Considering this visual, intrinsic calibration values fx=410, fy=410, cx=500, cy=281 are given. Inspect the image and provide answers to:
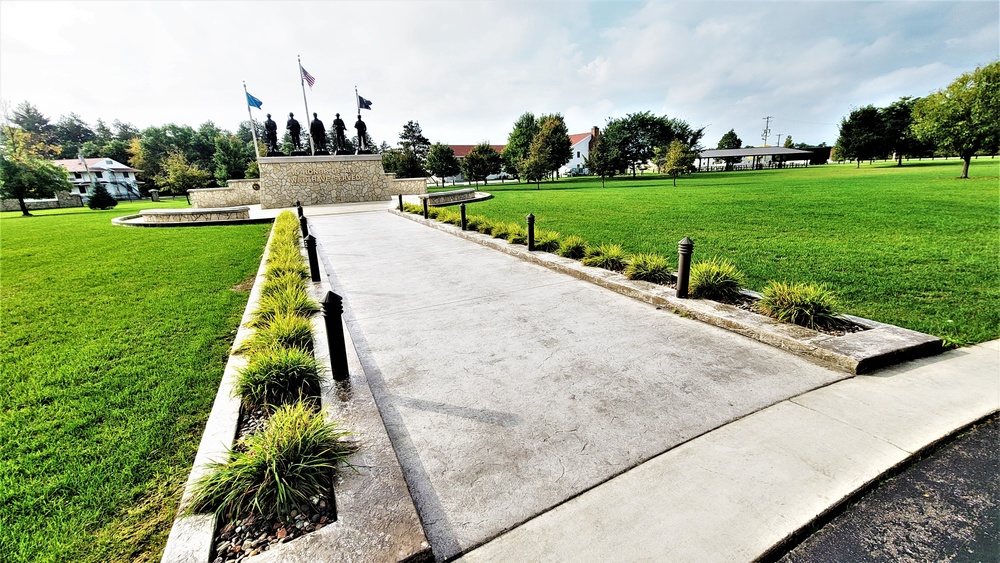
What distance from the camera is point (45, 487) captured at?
2598mm

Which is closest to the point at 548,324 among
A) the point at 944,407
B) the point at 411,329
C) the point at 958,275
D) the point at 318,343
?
the point at 411,329

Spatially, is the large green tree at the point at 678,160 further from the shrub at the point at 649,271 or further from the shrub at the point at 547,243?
the shrub at the point at 649,271

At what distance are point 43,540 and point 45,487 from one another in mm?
566

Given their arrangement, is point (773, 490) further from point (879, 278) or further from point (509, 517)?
point (879, 278)

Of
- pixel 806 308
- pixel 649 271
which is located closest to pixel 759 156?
pixel 649 271

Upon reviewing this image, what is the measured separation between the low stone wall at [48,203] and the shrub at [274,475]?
54664 millimetres

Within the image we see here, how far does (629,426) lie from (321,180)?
89.7 ft

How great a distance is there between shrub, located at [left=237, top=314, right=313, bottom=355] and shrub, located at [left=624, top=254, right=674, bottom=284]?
474 cm

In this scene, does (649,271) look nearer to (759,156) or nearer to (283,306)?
(283,306)

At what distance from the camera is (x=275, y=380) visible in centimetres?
339

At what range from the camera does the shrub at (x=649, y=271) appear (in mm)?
6437

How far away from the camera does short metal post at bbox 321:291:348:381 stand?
335cm

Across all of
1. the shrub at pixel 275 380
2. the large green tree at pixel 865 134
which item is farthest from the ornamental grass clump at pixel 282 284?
the large green tree at pixel 865 134

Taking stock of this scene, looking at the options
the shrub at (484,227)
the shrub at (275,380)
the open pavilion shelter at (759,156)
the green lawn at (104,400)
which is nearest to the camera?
the green lawn at (104,400)
